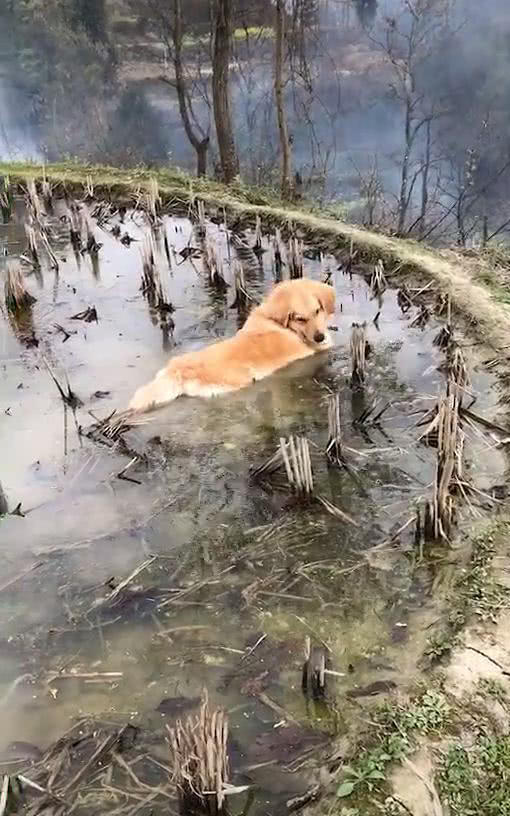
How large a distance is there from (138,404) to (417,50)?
20024mm

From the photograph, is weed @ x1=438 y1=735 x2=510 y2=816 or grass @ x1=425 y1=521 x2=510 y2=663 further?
grass @ x1=425 y1=521 x2=510 y2=663

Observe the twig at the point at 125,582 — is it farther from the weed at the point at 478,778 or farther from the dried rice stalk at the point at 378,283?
the dried rice stalk at the point at 378,283

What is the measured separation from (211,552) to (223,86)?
10825 mm

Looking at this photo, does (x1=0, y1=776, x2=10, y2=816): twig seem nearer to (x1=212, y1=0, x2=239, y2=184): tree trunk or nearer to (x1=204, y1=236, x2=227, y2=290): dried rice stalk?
(x1=204, y1=236, x2=227, y2=290): dried rice stalk

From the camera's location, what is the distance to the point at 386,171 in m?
20.9

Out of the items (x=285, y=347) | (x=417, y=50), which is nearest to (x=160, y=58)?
(x=417, y=50)

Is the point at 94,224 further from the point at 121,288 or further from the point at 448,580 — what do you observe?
the point at 448,580

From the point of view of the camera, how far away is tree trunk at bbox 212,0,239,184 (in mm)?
11938

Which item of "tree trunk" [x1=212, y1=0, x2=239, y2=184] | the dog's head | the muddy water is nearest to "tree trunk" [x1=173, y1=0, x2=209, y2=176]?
"tree trunk" [x1=212, y1=0, x2=239, y2=184]

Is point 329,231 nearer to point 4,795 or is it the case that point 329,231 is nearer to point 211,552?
point 211,552

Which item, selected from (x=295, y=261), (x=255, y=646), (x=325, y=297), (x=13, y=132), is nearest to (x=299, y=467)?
(x=255, y=646)

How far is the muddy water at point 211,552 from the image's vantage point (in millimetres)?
3125

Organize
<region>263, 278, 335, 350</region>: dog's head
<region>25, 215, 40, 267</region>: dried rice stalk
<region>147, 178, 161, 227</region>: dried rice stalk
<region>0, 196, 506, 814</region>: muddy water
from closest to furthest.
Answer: <region>0, 196, 506, 814</region>: muddy water → <region>263, 278, 335, 350</region>: dog's head → <region>25, 215, 40, 267</region>: dried rice stalk → <region>147, 178, 161, 227</region>: dried rice stalk

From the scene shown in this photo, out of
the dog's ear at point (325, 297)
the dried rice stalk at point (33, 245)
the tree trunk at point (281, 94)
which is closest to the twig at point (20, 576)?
the dog's ear at point (325, 297)
